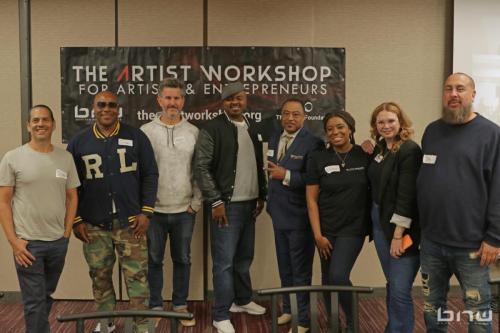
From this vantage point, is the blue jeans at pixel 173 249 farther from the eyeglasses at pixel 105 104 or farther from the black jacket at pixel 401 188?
the black jacket at pixel 401 188

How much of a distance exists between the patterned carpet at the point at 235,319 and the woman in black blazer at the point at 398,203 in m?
0.79

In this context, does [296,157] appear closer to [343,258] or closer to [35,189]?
[343,258]

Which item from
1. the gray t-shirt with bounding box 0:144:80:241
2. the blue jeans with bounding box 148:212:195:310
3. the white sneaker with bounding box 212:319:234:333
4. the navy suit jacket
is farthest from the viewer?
the blue jeans with bounding box 148:212:195:310

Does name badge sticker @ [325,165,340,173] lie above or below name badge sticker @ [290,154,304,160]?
below

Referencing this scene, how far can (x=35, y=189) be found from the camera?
2.59 meters

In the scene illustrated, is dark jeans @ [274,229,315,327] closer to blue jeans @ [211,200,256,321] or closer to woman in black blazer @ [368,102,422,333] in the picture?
blue jeans @ [211,200,256,321]

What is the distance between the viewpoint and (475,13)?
3.71 metres

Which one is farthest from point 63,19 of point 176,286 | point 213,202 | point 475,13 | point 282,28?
point 475,13

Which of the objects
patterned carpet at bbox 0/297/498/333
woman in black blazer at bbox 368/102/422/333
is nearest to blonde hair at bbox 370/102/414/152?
woman in black blazer at bbox 368/102/422/333

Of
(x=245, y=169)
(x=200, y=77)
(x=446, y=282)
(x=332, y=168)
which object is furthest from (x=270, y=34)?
(x=446, y=282)

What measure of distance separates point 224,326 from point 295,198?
0.96 meters

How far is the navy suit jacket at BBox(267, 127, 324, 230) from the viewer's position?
3002 mm

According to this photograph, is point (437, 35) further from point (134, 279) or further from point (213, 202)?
point (134, 279)

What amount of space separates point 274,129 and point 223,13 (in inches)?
38.9
